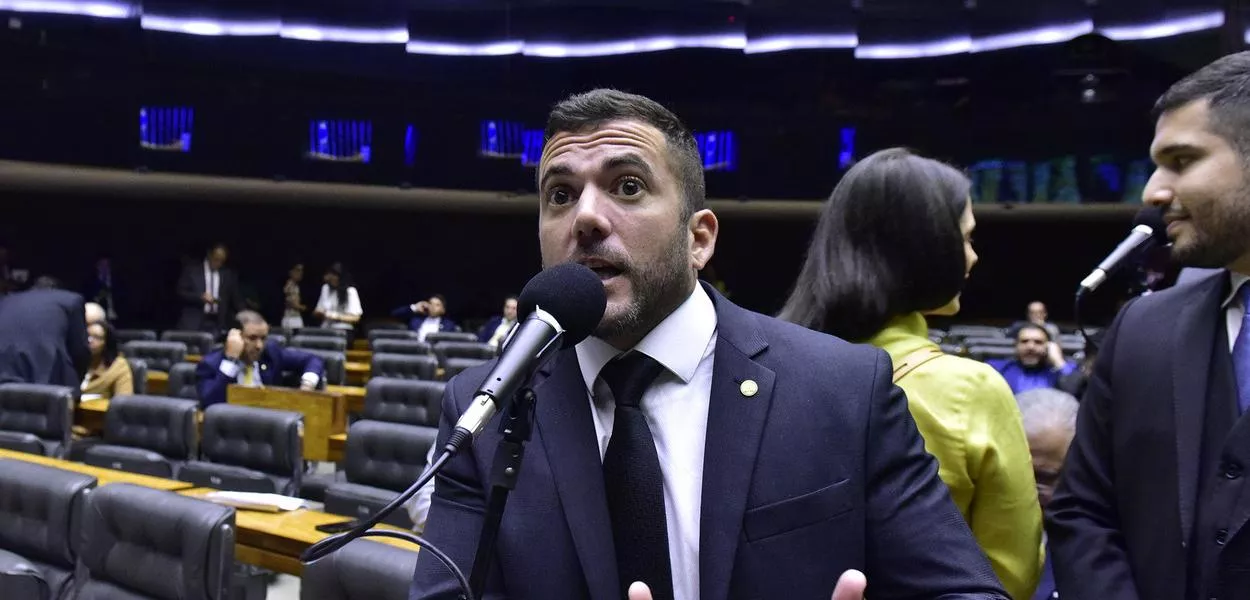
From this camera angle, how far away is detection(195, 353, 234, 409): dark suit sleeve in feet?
19.9

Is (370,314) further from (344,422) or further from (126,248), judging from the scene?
(344,422)

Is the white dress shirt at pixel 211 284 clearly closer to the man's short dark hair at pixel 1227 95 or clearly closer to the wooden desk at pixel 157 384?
the wooden desk at pixel 157 384

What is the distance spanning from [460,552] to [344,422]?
4.64 m

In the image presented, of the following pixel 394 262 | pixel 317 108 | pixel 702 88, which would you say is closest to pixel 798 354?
pixel 317 108

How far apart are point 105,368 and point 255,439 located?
3110mm

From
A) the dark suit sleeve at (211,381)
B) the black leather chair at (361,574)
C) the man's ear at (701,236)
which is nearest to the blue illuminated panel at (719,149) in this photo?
the dark suit sleeve at (211,381)

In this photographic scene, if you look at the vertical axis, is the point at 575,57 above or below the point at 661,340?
above

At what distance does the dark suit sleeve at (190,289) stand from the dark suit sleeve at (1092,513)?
40.0 ft

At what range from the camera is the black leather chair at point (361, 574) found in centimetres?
194

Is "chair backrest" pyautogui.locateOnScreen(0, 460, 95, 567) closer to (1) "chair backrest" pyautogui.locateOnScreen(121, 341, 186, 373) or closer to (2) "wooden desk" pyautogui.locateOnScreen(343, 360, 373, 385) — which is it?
(1) "chair backrest" pyautogui.locateOnScreen(121, 341, 186, 373)

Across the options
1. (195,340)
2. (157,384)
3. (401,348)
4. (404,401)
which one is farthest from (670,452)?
(195,340)

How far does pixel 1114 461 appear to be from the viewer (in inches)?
61.2

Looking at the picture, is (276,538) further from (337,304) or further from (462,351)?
(337,304)

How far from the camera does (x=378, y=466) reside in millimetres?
3963
